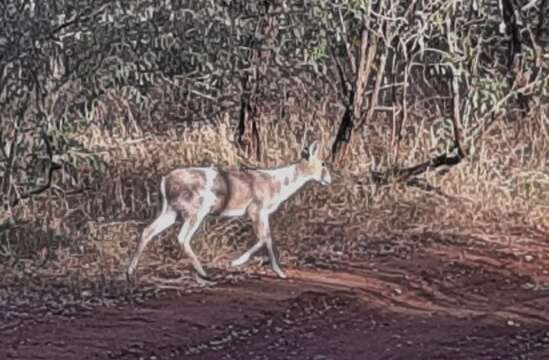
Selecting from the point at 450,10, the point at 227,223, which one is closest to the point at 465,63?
the point at 450,10

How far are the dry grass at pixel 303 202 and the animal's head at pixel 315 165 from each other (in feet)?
2.14

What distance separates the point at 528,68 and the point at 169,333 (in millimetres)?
5804

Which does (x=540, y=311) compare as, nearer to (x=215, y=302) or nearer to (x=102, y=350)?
(x=215, y=302)

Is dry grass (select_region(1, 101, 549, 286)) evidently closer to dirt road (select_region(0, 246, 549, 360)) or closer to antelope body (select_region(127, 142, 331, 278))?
antelope body (select_region(127, 142, 331, 278))

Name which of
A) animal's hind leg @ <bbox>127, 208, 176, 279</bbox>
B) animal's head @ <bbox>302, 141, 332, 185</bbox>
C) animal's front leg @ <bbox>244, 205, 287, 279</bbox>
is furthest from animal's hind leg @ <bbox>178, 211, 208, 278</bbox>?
animal's head @ <bbox>302, 141, 332, 185</bbox>

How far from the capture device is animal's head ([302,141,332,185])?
8.91 meters

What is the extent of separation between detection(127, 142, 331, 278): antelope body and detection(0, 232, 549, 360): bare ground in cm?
30

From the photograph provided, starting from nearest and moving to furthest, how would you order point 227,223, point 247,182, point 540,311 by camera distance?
point 540,311 < point 247,182 < point 227,223

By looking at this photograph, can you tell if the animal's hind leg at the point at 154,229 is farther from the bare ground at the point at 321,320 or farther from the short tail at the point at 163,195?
the bare ground at the point at 321,320

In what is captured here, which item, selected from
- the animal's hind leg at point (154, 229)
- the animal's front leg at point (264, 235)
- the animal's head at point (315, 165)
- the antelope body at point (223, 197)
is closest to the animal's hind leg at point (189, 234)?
the antelope body at point (223, 197)

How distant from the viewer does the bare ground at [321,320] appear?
6.77 m

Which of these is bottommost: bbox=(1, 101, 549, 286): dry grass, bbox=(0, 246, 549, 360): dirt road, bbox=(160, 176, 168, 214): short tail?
bbox=(0, 246, 549, 360): dirt road

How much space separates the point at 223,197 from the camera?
329 inches

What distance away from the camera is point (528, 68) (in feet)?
38.1
